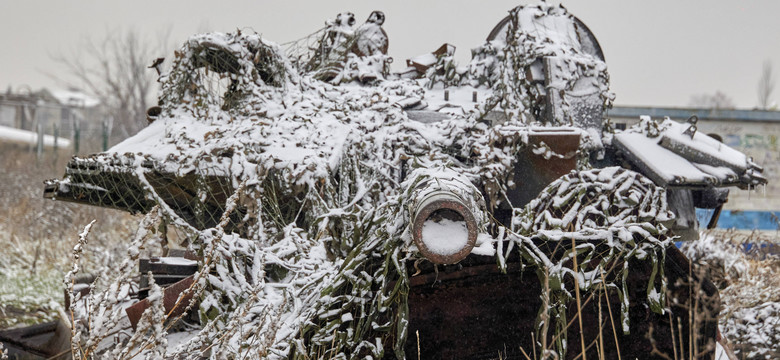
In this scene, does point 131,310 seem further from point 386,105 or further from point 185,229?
point 386,105

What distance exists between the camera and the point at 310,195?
4.91 m

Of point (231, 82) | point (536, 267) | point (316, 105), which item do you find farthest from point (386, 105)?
point (536, 267)

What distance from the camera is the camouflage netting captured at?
10.3ft

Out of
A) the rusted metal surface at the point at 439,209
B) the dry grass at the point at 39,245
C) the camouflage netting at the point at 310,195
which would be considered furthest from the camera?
the dry grass at the point at 39,245

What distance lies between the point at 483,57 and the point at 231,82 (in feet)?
9.48

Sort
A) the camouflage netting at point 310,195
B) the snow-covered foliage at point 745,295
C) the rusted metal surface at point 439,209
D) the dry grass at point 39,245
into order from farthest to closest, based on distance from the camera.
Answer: the dry grass at point 39,245, the snow-covered foliage at point 745,295, the camouflage netting at point 310,195, the rusted metal surface at point 439,209

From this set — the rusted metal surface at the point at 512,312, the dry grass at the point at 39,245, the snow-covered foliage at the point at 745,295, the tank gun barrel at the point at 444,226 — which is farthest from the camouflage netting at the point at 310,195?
the dry grass at the point at 39,245

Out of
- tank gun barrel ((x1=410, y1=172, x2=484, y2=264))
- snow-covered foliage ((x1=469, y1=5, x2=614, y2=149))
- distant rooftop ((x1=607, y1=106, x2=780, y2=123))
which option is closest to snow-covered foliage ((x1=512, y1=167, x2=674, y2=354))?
tank gun barrel ((x1=410, y1=172, x2=484, y2=264))

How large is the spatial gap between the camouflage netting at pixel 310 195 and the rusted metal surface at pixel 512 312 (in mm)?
115

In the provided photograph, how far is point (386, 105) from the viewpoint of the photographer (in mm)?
5957

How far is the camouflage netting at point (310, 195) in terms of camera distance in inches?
124

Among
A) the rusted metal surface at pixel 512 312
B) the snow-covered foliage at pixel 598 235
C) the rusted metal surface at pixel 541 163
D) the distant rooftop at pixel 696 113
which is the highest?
the distant rooftop at pixel 696 113

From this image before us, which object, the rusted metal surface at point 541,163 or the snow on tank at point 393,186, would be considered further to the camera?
the rusted metal surface at point 541,163

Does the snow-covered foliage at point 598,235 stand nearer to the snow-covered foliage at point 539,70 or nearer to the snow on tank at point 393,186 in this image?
the snow on tank at point 393,186
